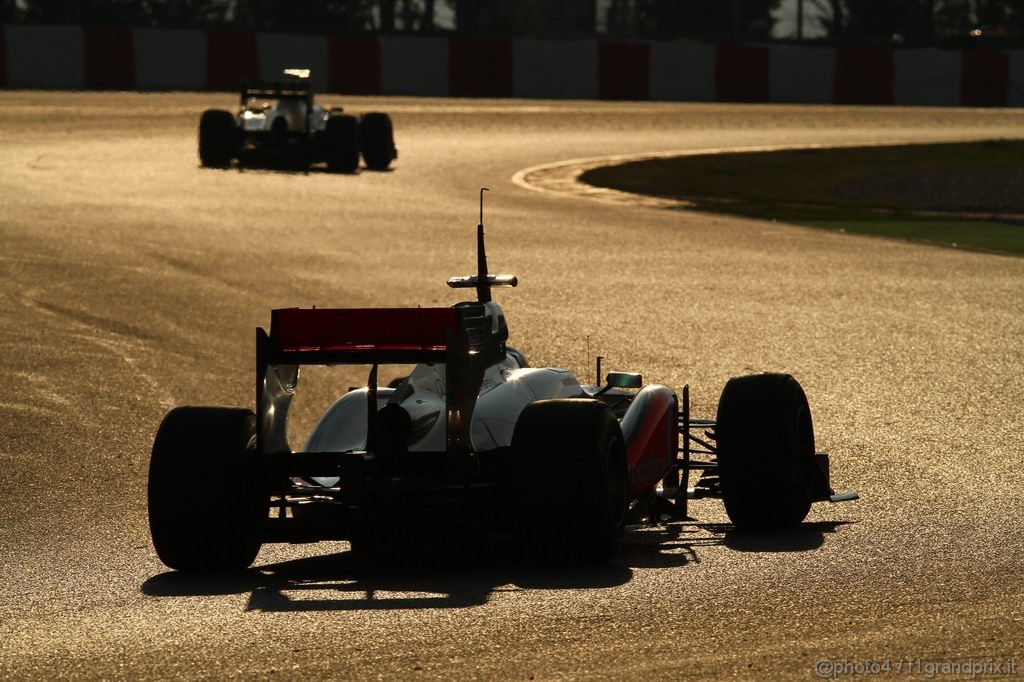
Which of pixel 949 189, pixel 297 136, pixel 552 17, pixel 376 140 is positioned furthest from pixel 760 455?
pixel 552 17

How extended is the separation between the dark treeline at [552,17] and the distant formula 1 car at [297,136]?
31.0 ft

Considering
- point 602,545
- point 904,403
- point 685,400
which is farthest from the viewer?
point 904,403

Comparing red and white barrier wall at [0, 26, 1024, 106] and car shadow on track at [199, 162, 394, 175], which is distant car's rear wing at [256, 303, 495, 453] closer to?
car shadow on track at [199, 162, 394, 175]

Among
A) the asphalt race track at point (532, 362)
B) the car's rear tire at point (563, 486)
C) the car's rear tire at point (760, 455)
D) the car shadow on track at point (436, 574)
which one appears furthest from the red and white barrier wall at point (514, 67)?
the car's rear tire at point (563, 486)

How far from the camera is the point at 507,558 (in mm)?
7082

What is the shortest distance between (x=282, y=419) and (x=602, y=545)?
4.56ft

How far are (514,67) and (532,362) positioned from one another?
1993cm

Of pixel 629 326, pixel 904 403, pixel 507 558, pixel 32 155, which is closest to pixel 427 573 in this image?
pixel 507 558

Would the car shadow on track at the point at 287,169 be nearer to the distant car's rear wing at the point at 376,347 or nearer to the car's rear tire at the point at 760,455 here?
the car's rear tire at the point at 760,455

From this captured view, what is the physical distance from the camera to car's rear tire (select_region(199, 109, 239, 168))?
22.4 meters

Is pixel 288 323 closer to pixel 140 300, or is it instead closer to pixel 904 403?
pixel 904 403

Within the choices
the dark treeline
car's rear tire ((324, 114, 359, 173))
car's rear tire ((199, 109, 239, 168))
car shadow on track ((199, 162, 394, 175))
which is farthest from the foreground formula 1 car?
the dark treeline

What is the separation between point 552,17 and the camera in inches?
1312

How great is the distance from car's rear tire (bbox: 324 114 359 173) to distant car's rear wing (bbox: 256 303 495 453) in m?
15.5
